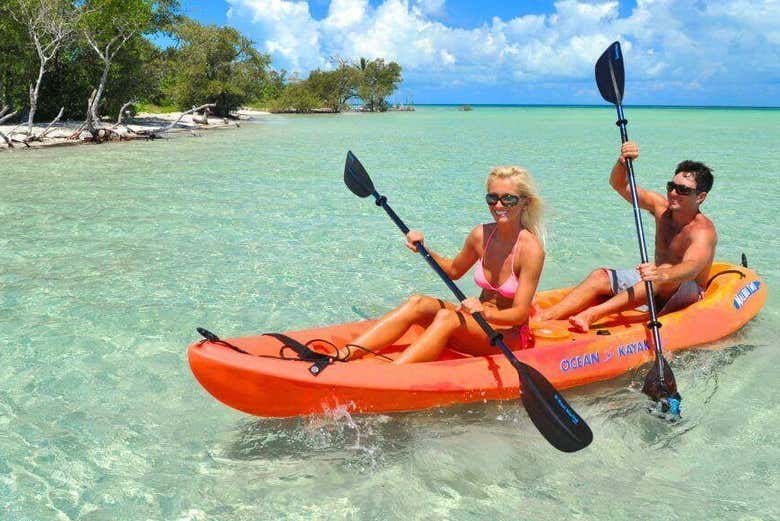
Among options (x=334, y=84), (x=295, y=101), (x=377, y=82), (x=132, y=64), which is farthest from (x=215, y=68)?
(x=377, y=82)

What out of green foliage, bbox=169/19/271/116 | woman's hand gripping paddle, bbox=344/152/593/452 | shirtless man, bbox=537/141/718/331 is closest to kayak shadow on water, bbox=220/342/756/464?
woman's hand gripping paddle, bbox=344/152/593/452

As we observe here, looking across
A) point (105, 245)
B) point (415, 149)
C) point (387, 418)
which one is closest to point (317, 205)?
point (105, 245)

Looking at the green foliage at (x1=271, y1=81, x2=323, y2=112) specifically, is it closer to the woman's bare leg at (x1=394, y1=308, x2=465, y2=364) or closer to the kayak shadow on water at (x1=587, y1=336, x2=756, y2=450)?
the kayak shadow on water at (x1=587, y1=336, x2=756, y2=450)

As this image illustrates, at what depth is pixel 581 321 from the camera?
15.8 feet

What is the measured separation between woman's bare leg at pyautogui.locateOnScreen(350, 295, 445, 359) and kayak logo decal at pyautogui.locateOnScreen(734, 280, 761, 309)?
2.62 metres

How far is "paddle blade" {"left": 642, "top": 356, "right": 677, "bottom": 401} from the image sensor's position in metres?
3.98

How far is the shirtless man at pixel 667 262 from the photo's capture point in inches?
180

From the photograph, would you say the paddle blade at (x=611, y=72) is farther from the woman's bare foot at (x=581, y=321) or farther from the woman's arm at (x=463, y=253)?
the woman's arm at (x=463, y=253)

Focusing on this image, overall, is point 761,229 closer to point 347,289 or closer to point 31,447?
point 347,289

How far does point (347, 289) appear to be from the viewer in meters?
6.67

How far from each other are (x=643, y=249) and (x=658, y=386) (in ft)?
3.64

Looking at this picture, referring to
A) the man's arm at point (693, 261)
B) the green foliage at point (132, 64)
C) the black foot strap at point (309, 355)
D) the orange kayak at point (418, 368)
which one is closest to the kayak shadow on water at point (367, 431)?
the orange kayak at point (418, 368)

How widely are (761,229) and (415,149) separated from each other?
598 inches

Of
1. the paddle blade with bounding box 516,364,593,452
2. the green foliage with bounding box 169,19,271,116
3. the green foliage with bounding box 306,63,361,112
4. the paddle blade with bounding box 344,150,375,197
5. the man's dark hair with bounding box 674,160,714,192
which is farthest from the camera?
the green foliage with bounding box 306,63,361,112
